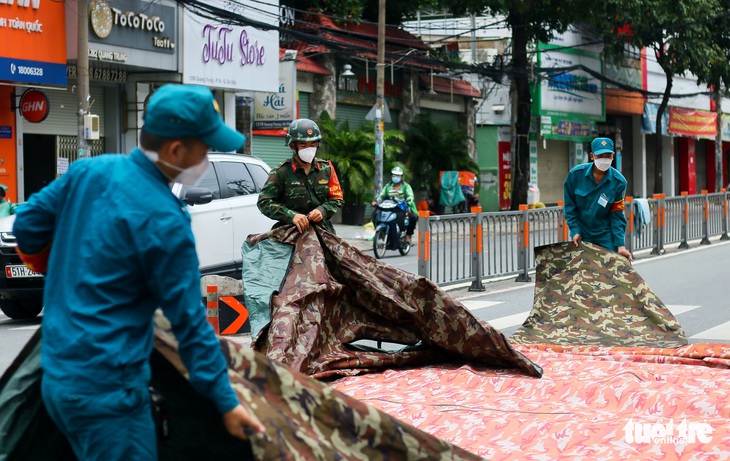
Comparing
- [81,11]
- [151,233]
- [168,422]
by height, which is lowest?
[168,422]

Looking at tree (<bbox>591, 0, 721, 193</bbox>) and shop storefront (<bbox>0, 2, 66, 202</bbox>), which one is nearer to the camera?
shop storefront (<bbox>0, 2, 66, 202</bbox>)

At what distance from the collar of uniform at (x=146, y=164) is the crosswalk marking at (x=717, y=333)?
7682 millimetres

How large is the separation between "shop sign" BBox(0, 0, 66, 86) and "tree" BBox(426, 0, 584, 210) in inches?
509

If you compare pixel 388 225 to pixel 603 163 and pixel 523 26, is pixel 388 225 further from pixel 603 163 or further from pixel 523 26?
pixel 523 26

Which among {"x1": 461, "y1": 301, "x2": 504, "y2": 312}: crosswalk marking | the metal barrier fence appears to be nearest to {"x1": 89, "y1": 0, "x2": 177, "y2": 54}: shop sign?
the metal barrier fence

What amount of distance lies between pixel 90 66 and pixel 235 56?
4.17 meters

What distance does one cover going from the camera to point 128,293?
3.19 metres

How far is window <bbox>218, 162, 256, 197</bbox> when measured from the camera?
12609 mm

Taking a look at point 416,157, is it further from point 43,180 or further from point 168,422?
point 168,422

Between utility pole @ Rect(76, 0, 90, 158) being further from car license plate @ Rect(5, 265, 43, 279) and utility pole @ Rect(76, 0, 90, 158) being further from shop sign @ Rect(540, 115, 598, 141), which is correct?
A: shop sign @ Rect(540, 115, 598, 141)

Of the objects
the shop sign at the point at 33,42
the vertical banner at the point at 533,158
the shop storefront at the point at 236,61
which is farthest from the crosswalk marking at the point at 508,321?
the vertical banner at the point at 533,158

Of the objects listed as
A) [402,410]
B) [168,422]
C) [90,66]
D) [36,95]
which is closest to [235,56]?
[90,66]

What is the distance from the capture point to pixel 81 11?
17547 millimetres

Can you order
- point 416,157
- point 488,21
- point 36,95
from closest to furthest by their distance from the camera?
point 36,95 < point 416,157 < point 488,21
